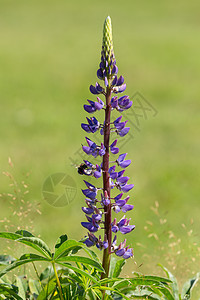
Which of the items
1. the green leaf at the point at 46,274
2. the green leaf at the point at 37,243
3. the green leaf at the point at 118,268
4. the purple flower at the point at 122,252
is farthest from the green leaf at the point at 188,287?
the green leaf at the point at 37,243

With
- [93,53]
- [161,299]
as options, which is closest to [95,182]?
[161,299]

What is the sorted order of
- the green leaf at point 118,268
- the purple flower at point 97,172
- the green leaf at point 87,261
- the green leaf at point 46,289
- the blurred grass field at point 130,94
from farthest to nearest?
the blurred grass field at point 130,94, the green leaf at point 118,268, the green leaf at point 46,289, the purple flower at point 97,172, the green leaf at point 87,261

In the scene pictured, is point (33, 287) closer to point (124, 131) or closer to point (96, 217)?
point (96, 217)

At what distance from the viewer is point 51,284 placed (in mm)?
1976

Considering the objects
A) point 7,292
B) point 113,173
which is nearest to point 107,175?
point 113,173

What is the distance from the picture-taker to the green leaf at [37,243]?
1.76 meters

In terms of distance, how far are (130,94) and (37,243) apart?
8.19 meters

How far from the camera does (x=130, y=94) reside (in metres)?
9.83

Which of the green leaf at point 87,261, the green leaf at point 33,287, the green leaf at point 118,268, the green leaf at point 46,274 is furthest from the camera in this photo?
the green leaf at point 46,274

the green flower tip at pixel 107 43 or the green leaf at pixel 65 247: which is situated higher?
the green flower tip at pixel 107 43

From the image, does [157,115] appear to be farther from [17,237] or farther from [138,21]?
[138,21]

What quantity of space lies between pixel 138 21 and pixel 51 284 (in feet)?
63.0

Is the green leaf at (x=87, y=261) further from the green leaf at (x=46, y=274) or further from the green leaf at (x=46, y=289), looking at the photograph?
the green leaf at (x=46, y=274)

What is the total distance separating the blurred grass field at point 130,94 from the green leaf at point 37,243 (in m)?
0.85
